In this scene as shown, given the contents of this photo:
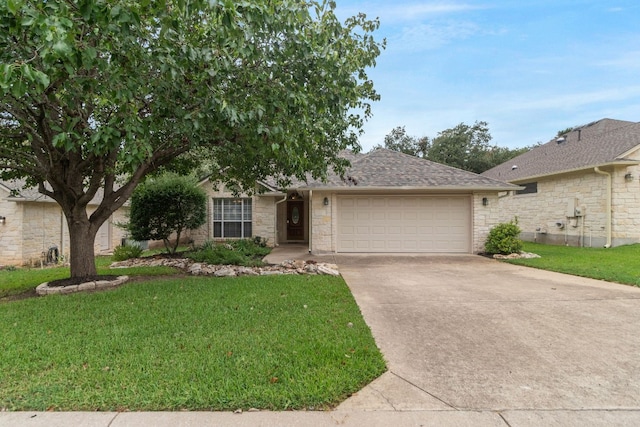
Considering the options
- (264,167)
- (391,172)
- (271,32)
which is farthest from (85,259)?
(391,172)

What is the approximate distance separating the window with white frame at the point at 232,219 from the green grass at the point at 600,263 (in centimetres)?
1053

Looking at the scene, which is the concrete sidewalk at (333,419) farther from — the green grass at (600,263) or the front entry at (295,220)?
the front entry at (295,220)

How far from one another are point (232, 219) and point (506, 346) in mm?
12971

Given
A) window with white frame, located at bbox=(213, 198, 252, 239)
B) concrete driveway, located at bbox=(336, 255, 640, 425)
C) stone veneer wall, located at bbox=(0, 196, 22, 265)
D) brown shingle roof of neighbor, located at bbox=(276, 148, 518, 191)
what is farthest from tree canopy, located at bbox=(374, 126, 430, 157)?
stone veneer wall, located at bbox=(0, 196, 22, 265)

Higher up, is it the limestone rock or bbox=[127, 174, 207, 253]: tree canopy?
bbox=[127, 174, 207, 253]: tree canopy

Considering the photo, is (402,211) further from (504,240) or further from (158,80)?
(158,80)

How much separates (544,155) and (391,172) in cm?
1119

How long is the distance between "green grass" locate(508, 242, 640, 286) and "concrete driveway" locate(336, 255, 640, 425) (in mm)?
805

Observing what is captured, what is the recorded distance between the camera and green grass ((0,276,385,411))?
8.93 ft

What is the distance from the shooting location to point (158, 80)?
15.2 feet

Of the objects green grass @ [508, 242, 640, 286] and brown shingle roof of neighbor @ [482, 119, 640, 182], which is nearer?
green grass @ [508, 242, 640, 286]

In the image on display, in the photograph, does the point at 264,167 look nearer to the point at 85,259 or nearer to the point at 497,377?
the point at 85,259

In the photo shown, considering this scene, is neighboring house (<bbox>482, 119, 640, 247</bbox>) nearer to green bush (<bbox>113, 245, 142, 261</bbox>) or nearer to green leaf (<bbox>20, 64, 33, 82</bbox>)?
green bush (<bbox>113, 245, 142, 261</bbox>)

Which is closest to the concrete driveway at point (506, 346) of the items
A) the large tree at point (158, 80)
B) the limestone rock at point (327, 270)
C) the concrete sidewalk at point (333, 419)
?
the concrete sidewalk at point (333, 419)
